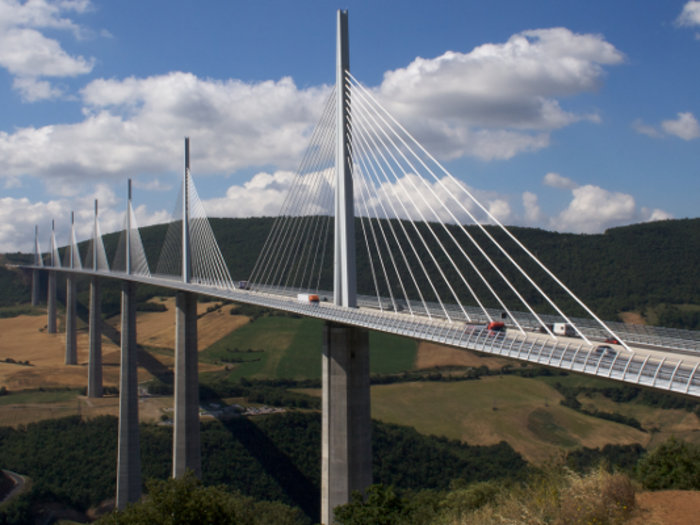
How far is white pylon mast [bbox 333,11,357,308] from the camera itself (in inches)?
805

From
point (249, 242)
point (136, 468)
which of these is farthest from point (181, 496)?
point (249, 242)

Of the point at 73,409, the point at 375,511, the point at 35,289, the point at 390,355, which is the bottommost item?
the point at 73,409

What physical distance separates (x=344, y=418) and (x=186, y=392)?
17.4 metres

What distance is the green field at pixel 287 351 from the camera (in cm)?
5553

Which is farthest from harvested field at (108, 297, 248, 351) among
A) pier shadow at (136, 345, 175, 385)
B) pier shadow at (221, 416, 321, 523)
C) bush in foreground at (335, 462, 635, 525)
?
bush in foreground at (335, 462, 635, 525)

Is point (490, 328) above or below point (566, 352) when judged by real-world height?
above

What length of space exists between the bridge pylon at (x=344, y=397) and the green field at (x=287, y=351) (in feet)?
115

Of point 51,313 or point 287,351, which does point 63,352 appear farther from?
point 287,351

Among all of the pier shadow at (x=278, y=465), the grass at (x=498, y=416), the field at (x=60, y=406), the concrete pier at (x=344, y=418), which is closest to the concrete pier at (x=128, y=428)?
the field at (x=60, y=406)

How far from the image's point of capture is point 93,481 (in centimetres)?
3616

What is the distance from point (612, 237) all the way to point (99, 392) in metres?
64.1

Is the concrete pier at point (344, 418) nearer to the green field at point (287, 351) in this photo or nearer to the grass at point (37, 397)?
the green field at point (287, 351)

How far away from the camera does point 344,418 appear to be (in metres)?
19.7

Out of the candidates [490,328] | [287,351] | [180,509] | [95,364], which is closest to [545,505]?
[490,328]
